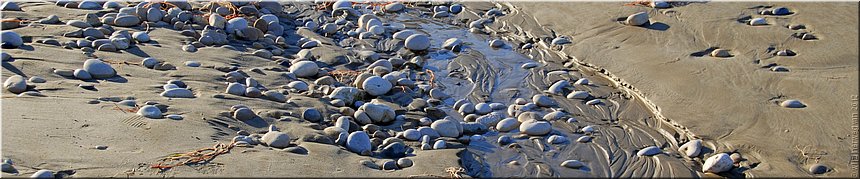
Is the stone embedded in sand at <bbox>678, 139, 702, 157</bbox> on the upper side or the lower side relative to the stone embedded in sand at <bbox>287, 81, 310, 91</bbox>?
lower

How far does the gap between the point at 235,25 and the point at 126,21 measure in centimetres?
82

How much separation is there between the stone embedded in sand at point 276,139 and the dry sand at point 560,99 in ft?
0.48

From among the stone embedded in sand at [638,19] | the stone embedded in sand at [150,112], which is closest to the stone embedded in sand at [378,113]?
the stone embedded in sand at [150,112]

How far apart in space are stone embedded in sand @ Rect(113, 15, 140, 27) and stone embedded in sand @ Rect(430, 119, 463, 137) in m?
2.80

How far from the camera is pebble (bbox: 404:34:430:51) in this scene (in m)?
6.61

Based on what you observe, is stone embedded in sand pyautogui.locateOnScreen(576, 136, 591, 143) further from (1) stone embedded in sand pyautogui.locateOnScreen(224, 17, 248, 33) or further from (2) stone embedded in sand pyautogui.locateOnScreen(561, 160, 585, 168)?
(1) stone embedded in sand pyautogui.locateOnScreen(224, 17, 248, 33)

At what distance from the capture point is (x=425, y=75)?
608 centimetres

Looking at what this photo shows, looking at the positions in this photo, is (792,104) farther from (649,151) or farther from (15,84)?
(15,84)

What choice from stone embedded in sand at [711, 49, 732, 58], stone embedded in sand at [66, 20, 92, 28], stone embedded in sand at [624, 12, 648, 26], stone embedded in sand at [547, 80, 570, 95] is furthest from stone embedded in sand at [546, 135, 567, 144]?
stone embedded in sand at [66, 20, 92, 28]

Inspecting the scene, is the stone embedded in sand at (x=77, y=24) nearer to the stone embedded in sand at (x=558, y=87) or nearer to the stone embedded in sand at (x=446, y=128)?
the stone embedded in sand at (x=446, y=128)

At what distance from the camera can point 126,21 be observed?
6305 millimetres

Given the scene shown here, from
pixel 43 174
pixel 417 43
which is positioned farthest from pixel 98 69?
pixel 417 43

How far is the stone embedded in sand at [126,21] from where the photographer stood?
6.28 metres

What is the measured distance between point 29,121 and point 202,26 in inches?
108
